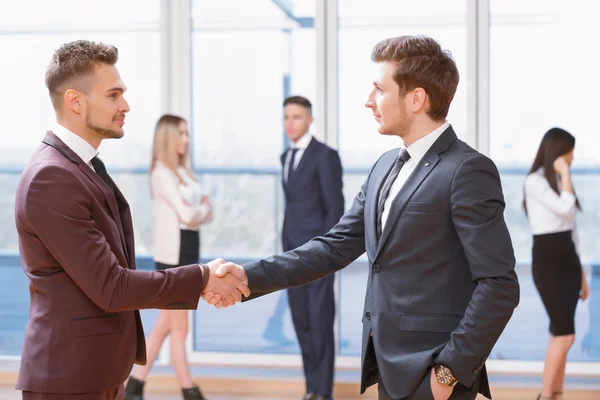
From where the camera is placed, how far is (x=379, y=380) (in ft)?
7.39

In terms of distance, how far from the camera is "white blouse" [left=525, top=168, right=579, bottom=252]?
175 inches

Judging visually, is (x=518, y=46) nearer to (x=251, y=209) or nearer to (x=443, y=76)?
(x=251, y=209)

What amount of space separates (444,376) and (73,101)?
1.24 meters

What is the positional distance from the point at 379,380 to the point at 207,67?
12.2ft

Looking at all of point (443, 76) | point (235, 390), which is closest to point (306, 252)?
point (443, 76)

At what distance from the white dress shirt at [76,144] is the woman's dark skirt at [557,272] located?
297cm

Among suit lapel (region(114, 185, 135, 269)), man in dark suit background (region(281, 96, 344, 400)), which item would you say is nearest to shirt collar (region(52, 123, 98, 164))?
suit lapel (region(114, 185, 135, 269))

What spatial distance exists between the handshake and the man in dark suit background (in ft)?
7.21

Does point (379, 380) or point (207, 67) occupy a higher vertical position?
point (207, 67)

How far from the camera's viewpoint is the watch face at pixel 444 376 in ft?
6.66

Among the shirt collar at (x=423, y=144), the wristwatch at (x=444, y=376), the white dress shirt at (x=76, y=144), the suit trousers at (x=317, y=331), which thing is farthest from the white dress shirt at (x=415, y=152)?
the suit trousers at (x=317, y=331)

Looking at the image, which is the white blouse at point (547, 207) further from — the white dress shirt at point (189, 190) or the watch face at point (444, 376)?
the watch face at point (444, 376)

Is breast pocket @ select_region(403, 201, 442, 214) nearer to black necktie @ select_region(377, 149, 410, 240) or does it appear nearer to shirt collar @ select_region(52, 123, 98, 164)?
black necktie @ select_region(377, 149, 410, 240)

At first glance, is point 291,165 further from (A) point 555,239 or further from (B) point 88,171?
(B) point 88,171
